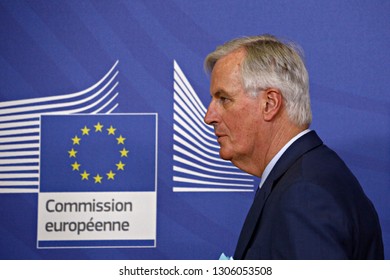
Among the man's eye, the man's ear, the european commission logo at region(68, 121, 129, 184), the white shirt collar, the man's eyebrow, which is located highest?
the european commission logo at region(68, 121, 129, 184)

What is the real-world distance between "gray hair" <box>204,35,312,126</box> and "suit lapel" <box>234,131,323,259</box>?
9 centimetres

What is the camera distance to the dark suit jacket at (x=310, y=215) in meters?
1.19

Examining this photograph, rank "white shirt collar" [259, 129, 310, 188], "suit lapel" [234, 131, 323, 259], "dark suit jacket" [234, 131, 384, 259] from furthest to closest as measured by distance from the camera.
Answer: "white shirt collar" [259, 129, 310, 188] < "suit lapel" [234, 131, 323, 259] < "dark suit jacket" [234, 131, 384, 259]

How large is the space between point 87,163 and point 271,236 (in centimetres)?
129

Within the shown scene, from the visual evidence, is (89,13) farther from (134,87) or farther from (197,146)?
(197,146)

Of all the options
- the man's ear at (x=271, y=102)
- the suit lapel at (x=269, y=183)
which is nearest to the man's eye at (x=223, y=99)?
the man's ear at (x=271, y=102)

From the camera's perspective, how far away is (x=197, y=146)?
8.01ft

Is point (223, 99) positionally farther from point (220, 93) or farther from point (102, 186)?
point (102, 186)

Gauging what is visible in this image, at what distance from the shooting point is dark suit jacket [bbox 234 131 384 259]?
1187 mm

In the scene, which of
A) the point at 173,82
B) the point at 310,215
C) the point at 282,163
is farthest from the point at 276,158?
A: the point at 173,82

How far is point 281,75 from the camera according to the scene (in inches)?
60.3

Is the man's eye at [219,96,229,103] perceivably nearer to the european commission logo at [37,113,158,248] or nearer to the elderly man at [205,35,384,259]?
the elderly man at [205,35,384,259]

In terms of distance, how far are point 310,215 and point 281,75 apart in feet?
1.47

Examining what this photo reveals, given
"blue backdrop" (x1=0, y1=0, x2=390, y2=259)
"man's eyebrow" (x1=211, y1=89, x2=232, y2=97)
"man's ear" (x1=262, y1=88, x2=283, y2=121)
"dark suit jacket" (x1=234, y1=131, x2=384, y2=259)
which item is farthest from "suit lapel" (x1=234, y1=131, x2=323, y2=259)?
"blue backdrop" (x1=0, y1=0, x2=390, y2=259)
